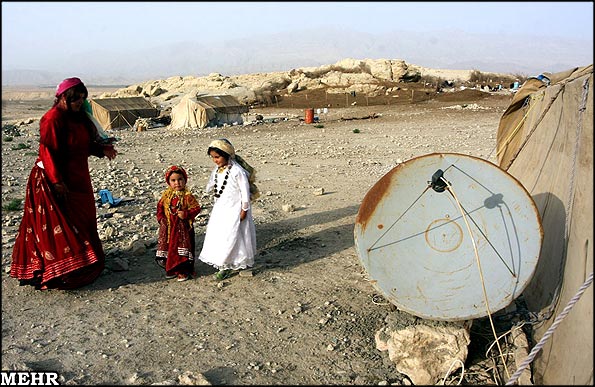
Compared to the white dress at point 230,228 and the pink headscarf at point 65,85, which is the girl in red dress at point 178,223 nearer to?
the white dress at point 230,228

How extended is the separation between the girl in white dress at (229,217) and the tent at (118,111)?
17.5m

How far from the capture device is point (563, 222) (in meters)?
3.98

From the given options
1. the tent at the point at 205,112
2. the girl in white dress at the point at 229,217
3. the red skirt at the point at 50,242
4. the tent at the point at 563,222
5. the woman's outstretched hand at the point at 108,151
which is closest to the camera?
the tent at the point at 563,222

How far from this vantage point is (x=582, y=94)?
3.89m

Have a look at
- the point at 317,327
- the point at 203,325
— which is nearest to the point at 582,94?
the point at 317,327

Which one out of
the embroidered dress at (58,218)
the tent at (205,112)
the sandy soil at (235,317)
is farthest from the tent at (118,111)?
the embroidered dress at (58,218)

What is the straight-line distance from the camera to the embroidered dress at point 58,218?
4.73 metres

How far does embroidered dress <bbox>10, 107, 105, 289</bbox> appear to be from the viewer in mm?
4734

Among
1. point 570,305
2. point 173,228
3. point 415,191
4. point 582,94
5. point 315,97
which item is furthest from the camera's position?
point 315,97

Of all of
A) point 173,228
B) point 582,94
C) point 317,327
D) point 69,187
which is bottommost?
point 317,327

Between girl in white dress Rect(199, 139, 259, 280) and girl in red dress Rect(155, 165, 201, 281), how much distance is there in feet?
0.66

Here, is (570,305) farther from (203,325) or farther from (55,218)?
(55,218)

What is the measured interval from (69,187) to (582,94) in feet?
14.9

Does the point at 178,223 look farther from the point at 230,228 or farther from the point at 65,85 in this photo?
the point at 65,85
